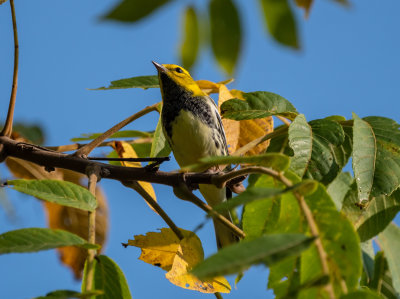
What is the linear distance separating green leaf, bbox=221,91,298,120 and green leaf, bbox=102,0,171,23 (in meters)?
0.76

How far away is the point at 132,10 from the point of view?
937mm

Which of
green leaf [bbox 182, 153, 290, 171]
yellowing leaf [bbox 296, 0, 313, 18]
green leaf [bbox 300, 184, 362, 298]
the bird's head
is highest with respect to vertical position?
the bird's head

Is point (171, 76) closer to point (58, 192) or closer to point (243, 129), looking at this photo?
point (243, 129)

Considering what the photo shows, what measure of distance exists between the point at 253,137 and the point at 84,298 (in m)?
1.18

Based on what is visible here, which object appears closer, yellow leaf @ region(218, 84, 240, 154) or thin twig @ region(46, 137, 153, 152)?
thin twig @ region(46, 137, 153, 152)

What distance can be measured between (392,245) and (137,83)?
3.42ft

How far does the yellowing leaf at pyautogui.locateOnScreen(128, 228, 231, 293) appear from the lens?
4.69ft

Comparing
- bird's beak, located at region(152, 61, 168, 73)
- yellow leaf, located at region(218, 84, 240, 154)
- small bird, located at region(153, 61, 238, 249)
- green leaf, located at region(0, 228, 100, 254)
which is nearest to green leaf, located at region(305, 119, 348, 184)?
yellow leaf, located at region(218, 84, 240, 154)

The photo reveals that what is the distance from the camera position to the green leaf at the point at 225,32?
1032 millimetres

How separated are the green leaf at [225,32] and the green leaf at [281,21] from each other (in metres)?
0.06

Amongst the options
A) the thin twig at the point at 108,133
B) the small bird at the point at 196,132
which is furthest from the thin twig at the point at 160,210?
the small bird at the point at 196,132

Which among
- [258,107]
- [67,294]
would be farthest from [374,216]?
[67,294]

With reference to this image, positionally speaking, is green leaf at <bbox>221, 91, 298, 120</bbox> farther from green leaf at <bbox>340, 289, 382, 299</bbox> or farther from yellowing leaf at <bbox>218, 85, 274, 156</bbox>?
green leaf at <bbox>340, 289, 382, 299</bbox>

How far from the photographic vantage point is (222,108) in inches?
70.3
